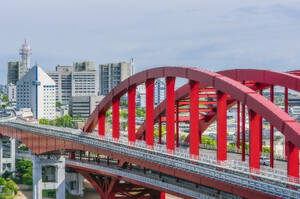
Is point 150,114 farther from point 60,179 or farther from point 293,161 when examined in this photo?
point 293,161

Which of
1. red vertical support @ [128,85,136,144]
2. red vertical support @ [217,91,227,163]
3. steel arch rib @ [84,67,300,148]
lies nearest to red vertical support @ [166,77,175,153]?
steel arch rib @ [84,67,300,148]

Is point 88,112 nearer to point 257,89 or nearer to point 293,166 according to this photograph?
point 257,89

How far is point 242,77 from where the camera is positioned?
47.4 meters

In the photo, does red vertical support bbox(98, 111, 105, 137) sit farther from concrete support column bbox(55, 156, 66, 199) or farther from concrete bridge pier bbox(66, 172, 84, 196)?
concrete bridge pier bbox(66, 172, 84, 196)

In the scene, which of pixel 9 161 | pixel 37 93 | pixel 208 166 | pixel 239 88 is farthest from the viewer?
pixel 37 93

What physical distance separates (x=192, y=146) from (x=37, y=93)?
13853 centimetres

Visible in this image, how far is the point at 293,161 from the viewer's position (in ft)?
113

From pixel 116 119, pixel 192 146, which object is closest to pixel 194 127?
pixel 192 146

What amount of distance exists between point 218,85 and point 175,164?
879cm

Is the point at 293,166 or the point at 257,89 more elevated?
the point at 257,89

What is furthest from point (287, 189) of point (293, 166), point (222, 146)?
point (222, 146)

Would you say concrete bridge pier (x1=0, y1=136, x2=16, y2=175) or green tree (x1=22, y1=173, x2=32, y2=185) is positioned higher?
concrete bridge pier (x1=0, y1=136, x2=16, y2=175)

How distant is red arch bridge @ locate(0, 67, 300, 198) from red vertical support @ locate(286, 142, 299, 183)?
0.07 m

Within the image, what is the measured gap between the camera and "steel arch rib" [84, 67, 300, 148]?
33812mm
